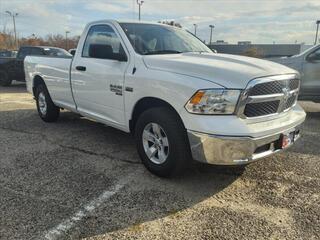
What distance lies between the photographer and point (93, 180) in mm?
4238

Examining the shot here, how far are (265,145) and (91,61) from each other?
9.25 ft

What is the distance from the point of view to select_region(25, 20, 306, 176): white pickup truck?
142 inches

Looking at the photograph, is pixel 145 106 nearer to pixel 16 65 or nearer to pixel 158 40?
pixel 158 40

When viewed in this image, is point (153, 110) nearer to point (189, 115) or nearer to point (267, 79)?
point (189, 115)

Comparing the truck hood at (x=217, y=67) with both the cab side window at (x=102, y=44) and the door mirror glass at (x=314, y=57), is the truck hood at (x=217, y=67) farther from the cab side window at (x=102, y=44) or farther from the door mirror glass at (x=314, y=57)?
the door mirror glass at (x=314, y=57)

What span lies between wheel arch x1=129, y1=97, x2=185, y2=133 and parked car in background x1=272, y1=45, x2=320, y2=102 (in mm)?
5116

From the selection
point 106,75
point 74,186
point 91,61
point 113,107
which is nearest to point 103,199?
point 74,186

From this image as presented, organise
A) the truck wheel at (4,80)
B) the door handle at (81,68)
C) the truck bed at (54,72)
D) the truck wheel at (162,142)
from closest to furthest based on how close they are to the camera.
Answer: the truck wheel at (162,142)
the door handle at (81,68)
the truck bed at (54,72)
the truck wheel at (4,80)

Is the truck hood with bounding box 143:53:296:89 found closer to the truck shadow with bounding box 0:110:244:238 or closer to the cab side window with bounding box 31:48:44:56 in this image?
the truck shadow with bounding box 0:110:244:238

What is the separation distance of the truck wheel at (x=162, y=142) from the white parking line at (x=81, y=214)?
0.43m

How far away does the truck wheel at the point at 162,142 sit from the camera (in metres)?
3.87

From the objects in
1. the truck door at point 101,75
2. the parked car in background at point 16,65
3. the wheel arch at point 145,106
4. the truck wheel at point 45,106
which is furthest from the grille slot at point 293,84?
the parked car in background at point 16,65

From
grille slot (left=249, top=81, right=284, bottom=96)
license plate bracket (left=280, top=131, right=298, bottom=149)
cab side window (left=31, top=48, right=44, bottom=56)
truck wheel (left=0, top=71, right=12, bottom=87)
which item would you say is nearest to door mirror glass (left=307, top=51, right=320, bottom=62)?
license plate bracket (left=280, top=131, right=298, bottom=149)

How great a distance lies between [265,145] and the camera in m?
3.77
